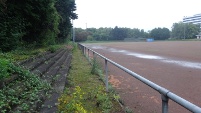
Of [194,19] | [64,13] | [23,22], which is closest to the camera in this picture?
[23,22]

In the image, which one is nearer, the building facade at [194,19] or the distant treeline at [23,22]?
the distant treeline at [23,22]

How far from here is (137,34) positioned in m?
135

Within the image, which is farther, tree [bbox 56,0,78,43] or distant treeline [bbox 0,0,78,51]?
tree [bbox 56,0,78,43]

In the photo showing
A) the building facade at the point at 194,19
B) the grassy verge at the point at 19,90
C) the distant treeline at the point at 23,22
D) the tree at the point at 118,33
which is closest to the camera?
the grassy verge at the point at 19,90

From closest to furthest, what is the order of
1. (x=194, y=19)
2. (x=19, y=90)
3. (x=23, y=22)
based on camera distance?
1. (x=19, y=90)
2. (x=23, y=22)
3. (x=194, y=19)

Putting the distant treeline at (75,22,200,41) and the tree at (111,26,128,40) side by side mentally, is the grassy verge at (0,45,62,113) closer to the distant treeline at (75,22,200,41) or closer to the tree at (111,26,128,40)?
the distant treeline at (75,22,200,41)

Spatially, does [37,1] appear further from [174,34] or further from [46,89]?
[174,34]

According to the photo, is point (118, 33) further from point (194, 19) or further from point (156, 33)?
point (194, 19)

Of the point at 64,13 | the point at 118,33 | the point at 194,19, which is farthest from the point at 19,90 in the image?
the point at 194,19

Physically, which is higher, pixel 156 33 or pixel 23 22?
pixel 156 33

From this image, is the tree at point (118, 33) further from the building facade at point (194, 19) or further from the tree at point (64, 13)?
the tree at point (64, 13)

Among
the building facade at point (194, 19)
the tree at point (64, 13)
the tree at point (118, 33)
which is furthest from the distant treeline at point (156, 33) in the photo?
the tree at point (64, 13)

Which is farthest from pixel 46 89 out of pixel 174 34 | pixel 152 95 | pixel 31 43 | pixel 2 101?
pixel 174 34

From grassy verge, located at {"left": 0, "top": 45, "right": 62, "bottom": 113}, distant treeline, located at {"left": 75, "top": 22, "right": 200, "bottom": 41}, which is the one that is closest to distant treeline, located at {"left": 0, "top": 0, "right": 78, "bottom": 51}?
grassy verge, located at {"left": 0, "top": 45, "right": 62, "bottom": 113}
